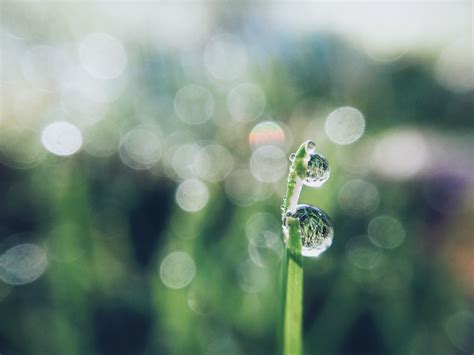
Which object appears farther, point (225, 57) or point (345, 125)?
point (225, 57)

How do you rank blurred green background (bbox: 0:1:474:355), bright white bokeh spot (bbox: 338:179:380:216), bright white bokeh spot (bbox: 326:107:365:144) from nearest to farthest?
1. blurred green background (bbox: 0:1:474:355)
2. bright white bokeh spot (bbox: 338:179:380:216)
3. bright white bokeh spot (bbox: 326:107:365:144)

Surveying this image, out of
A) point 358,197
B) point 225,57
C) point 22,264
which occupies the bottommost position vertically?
point 22,264

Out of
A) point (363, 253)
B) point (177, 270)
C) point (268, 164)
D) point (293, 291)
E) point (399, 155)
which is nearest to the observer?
point (293, 291)

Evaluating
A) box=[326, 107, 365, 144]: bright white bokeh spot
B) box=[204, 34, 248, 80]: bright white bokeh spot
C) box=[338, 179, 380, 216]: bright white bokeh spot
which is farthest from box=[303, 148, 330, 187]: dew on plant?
box=[204, 34, 248, 80]: bright white bokeh spot

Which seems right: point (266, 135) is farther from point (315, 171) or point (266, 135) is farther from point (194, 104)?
point (315, 171)

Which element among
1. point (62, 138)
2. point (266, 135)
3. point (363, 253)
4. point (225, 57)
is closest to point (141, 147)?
point (62, 138)

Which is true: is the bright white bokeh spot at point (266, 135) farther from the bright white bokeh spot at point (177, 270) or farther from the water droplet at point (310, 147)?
the water droplet at point (310, 147)

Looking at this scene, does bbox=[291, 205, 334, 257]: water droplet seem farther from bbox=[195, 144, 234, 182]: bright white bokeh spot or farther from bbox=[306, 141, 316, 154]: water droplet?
bbox=[195, 144, 234, 182]: bright white bokeh spot
